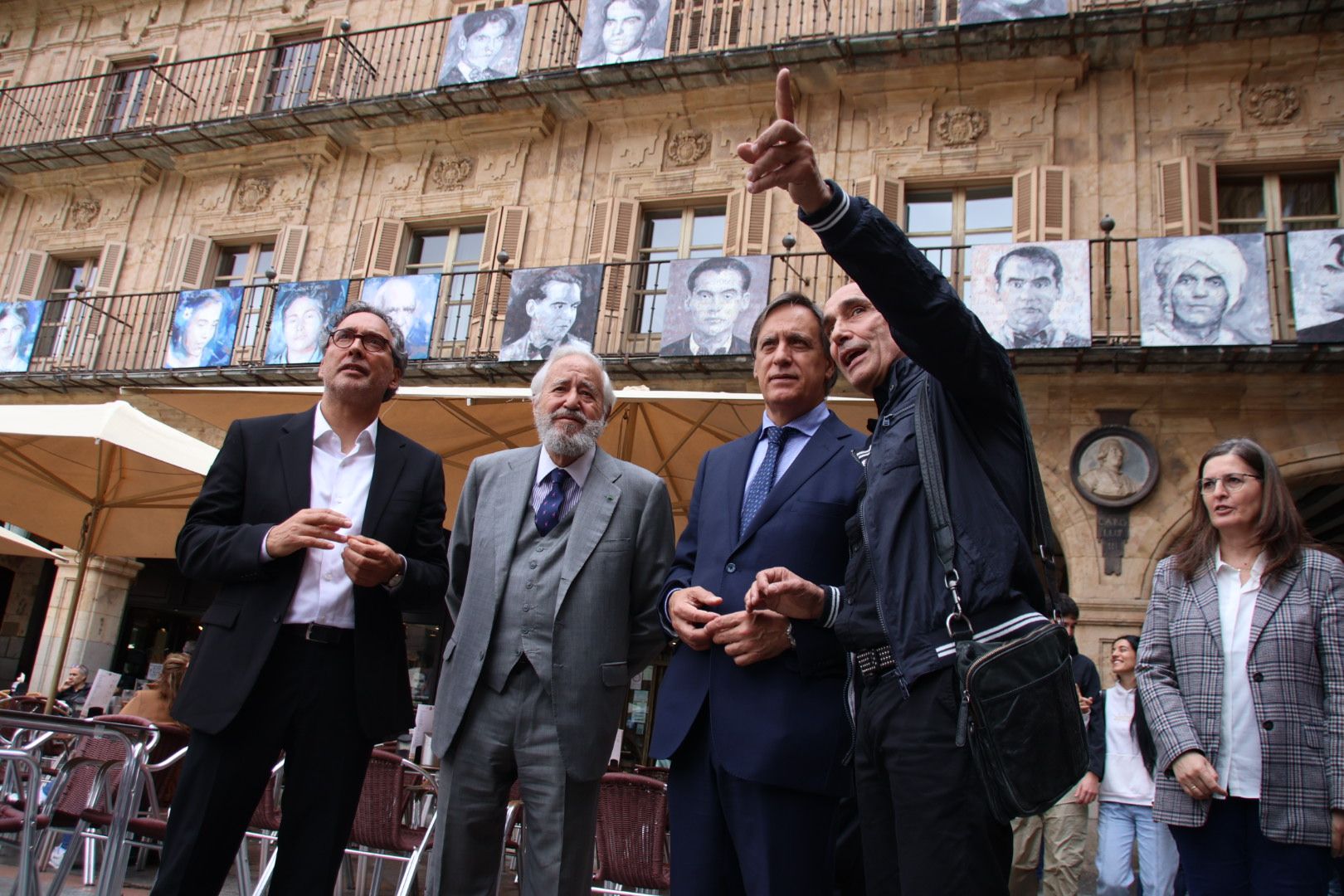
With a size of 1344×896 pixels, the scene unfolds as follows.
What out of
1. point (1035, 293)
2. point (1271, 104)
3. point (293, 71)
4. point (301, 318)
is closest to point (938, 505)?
point (1035, 293)

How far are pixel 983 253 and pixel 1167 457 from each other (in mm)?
2798

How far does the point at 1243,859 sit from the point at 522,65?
13166 millimetres

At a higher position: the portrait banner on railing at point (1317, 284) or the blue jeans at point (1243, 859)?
the portrait banner on railing at point (1317, 284)

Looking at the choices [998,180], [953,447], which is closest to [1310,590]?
[953,447]

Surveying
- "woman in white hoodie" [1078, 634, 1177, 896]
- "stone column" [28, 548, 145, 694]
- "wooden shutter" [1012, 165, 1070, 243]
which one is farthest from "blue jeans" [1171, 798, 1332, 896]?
"stone column" [28, 548, 145, 694]

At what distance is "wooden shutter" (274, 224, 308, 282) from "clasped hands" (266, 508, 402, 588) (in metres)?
12.2

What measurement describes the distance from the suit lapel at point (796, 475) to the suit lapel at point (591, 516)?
1.55 ft

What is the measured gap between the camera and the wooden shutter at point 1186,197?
1003cm

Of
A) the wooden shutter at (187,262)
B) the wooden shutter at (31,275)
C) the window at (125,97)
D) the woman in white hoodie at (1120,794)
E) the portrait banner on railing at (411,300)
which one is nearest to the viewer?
the woman in white hoodie at (1120,794)

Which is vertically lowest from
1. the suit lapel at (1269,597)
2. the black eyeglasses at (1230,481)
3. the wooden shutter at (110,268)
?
the suit lapel at (1269,597)

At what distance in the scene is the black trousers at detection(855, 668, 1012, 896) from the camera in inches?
64.1

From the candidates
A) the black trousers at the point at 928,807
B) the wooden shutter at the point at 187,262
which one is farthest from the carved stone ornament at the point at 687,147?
the black trousers at the point at 928,807

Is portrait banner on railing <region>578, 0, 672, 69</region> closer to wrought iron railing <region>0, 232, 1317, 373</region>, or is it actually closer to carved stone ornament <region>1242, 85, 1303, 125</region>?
wrought iron railing <region>0, 232, 1317, 373</region>

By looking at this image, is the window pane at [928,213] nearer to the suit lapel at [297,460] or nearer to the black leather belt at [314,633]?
the suit lapel at [297,460]
